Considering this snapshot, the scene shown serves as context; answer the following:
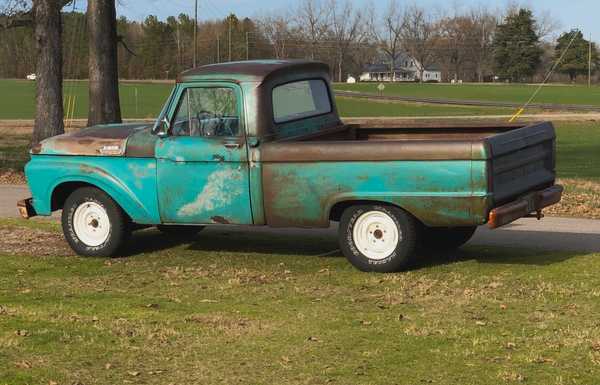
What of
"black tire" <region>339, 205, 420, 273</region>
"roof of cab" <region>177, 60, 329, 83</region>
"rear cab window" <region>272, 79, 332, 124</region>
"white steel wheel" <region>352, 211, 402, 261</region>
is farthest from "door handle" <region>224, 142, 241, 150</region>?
"white steel wheel" <region>352, 211, 402, 261</region>

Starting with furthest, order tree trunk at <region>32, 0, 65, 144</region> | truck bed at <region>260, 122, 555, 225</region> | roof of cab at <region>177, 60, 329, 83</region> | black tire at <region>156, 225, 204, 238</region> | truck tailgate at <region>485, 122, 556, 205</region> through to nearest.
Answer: tree trunk at <region>32, 0, 65, 144</region>
black tire at <region>156, 225, 204, 238</region>
roof of cab at <region>177, 60, 329, 83</region>
truck tailgate at <region>485, 122, 556, 205</region>
truck bed at <region>260, 122, 555, 225</region>

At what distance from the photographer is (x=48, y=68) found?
19188 mm

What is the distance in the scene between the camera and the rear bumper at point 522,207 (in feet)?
25.0

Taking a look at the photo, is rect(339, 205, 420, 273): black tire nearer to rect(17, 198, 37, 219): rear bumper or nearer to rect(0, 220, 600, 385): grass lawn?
rect(0, 220, 600, 385): grass lawn

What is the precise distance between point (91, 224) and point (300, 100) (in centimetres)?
255

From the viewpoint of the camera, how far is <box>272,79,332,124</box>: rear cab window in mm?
8836

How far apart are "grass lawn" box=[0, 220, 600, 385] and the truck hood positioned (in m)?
1.13

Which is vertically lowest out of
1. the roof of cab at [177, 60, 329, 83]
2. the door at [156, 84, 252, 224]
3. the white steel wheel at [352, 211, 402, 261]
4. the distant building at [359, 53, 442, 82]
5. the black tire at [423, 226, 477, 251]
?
the black tire at [423, 226, 477, 251]

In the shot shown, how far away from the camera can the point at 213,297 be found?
7.53m

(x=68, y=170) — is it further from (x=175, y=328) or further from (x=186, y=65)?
(x=186, y=65)

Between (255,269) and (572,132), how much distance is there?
32627mm

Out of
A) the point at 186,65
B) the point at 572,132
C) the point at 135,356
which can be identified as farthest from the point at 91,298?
the point at 186,65

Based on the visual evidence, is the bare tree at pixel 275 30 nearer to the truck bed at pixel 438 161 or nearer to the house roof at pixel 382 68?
the house roof at pixel 382 68

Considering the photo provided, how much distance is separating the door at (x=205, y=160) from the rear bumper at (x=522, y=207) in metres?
2.30
